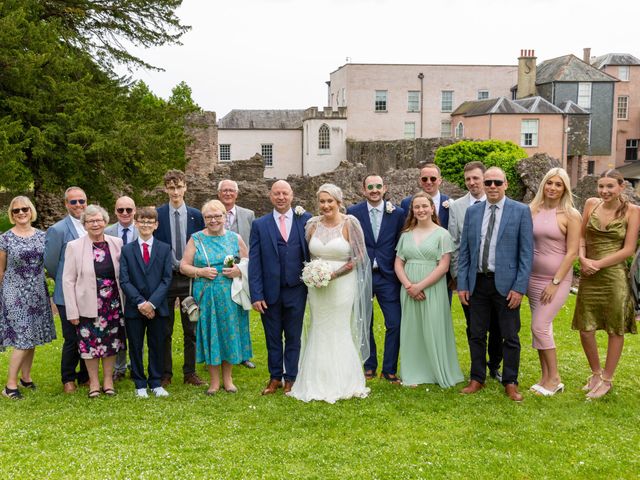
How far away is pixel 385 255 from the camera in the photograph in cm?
738

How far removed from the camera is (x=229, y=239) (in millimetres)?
6949

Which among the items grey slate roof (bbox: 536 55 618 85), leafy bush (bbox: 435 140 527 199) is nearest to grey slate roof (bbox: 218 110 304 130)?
grey slate roof (bbox: 536 55 618 85)

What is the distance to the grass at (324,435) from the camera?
5043 millimetres

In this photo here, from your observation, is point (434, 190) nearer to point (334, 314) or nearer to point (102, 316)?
point (334, 314)

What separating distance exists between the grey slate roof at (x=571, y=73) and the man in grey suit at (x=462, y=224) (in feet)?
141

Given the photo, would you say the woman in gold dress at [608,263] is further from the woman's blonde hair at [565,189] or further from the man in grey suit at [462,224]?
the man in grey suit at [462,224]

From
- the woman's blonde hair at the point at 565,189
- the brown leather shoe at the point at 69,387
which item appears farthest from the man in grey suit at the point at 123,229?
the woman's blonde hair at the point at 565,189

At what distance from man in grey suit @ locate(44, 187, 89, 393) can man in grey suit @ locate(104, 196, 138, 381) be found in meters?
0.37

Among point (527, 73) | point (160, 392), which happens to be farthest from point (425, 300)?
point (527, 73)

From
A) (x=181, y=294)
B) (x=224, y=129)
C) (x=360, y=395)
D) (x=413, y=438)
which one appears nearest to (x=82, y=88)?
(x=181, y=294)

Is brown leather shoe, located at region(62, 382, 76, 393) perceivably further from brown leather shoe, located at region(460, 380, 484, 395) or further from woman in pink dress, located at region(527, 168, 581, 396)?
woman in pink dress, located at region(527, 168, 581, 396)

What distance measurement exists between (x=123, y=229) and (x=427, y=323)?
143 inches

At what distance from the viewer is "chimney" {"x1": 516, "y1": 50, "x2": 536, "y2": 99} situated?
48.5 m

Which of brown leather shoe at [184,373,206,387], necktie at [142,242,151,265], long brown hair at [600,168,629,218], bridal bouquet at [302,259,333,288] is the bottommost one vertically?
brown leather shoe at [184,373,206,387]
